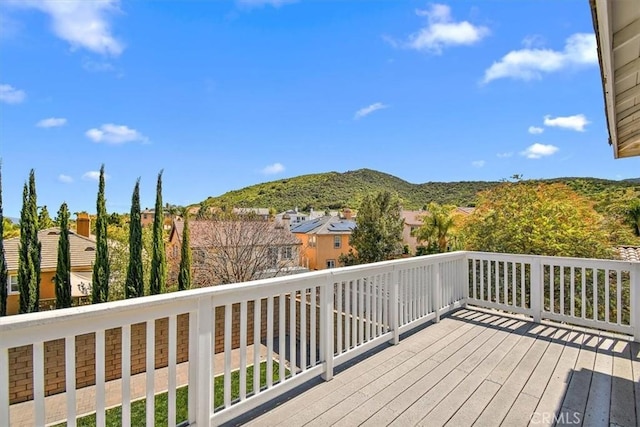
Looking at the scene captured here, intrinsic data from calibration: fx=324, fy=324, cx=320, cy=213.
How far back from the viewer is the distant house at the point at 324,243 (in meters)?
24.0

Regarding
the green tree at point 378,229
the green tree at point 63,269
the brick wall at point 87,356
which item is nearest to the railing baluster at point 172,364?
the brick wall at point 87,356

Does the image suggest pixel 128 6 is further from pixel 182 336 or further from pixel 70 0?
pixel 182 336

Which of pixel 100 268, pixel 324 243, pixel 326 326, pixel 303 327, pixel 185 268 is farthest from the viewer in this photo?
pixel 324 243

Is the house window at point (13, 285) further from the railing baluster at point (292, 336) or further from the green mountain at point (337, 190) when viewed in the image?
the green mountain at point (337, 190)

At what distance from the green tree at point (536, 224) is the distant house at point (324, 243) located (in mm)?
15378

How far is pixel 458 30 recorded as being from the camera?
7.42 metres

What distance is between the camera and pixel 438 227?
67.0 ft

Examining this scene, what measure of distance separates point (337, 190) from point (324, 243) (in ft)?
66.8

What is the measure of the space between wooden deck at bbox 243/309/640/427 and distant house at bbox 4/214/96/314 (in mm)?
13181

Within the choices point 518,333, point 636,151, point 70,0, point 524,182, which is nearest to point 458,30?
point 524,182

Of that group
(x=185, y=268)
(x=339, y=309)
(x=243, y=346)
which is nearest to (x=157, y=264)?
(x=185, y=268)

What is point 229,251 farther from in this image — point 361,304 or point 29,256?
point 361,304

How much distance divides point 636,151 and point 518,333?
7.90ft

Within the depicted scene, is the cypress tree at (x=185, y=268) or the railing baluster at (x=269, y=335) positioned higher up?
the railing baluster at (x=269, y=335)
